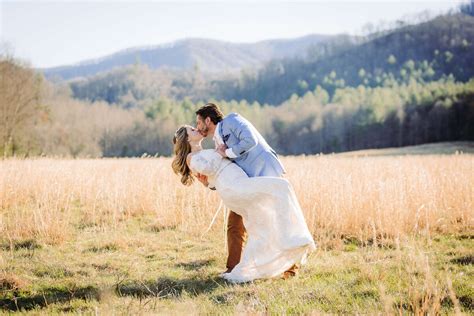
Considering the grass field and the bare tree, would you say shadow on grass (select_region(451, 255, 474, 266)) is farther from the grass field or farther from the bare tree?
the bare tree

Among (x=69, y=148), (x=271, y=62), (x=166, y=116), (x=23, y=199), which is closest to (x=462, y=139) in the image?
(x=166, y=116)

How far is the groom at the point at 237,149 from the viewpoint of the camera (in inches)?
199

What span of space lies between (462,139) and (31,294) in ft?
191

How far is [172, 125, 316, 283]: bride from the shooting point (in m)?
4.94

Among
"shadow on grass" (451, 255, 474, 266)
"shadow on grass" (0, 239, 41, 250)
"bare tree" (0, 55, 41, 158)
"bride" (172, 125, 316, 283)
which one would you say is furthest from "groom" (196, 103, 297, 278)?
"bare tree" (0, 55, 41, 158)

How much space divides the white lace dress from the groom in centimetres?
21

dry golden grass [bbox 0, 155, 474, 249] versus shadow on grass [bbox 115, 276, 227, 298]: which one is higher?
dry golden grass [bbox 0, 155, 474, 249]

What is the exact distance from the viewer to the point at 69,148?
5044cm

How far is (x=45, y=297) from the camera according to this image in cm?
485

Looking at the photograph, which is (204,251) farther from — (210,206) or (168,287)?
(210,206)

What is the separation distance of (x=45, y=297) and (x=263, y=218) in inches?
96.1

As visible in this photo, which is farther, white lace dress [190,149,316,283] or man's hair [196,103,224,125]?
man's hair [196,103,224,125]

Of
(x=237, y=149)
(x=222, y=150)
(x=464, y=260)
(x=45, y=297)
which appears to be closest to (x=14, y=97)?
(x=45, y=297)

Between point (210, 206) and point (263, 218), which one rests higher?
point (263, 218)
